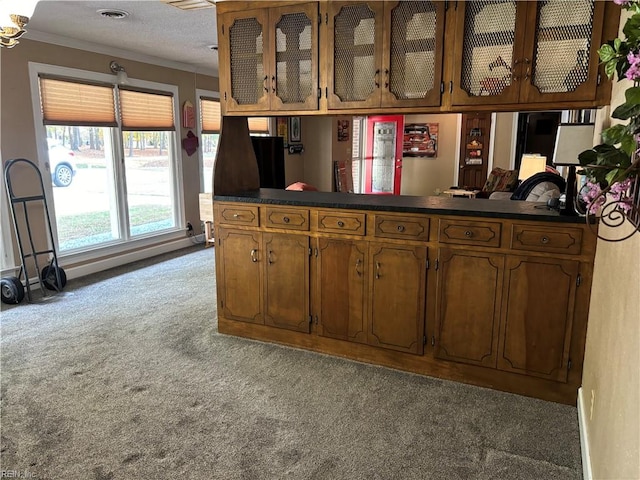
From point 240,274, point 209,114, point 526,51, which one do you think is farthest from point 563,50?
point 209,114

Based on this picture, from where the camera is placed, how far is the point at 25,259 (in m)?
4.46

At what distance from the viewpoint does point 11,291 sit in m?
4.11

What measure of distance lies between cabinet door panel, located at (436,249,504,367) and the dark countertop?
0.24 meters

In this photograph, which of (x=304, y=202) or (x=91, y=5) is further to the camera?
(x=91, y=5)

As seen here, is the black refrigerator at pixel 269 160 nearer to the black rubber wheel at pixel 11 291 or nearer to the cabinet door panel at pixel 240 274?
the cabinet door panel at pixel 240 274

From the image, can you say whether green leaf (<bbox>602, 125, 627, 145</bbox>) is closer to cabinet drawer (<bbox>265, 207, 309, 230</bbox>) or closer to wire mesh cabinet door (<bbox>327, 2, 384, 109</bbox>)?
wire mesh cabinet door (<bbox>327, 2, 384, 109</bbox>)

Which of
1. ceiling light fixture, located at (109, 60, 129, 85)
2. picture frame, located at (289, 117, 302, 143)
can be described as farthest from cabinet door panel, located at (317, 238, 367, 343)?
picture frame, located at (289, 117, 302, 143)

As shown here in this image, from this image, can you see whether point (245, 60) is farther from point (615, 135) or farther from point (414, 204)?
point (615, 135)

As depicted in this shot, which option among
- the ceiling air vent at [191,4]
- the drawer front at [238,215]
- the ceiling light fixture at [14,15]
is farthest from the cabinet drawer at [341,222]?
the ceiling light fixture at [14,15]

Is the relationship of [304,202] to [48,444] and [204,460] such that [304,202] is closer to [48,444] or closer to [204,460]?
[204,460]

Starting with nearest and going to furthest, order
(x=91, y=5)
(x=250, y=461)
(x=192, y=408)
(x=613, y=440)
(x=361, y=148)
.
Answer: (x=613, y=440) → (x=250, y=461) → (x=192, y=408) → (x=91, y=5) → (x=361, y=148)

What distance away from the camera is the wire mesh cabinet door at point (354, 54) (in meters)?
2.74

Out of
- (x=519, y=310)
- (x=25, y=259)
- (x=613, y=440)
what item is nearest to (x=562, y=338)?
(x=519, y=310)

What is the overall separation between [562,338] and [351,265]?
124 centimetres
